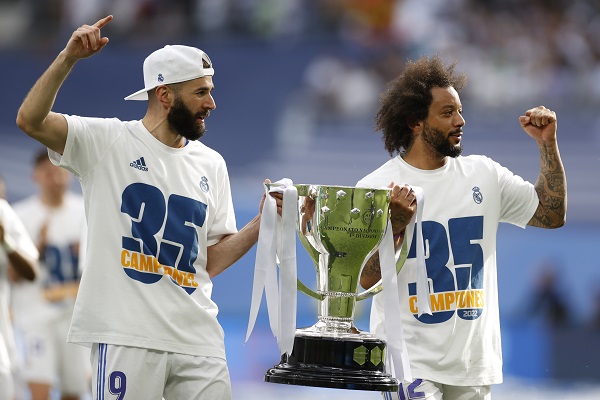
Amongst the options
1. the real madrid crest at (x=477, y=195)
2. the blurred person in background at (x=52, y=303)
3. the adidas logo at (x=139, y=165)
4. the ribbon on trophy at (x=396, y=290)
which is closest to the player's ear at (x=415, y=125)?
the real madrid crest at (x=477, y=195)

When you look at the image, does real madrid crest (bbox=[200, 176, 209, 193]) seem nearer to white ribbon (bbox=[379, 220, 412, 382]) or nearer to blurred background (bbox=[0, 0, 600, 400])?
white ribbon (bbox=[379, 220, 412, 382])

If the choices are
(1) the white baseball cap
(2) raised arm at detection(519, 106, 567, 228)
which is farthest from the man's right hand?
(2) raised arm at detection(519, 106, 567, 228)

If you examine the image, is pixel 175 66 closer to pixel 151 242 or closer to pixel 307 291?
pixel 151 242

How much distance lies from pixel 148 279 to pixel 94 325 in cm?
29

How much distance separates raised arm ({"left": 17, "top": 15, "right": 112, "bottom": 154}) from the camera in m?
4.77

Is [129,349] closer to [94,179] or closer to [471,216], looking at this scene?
[94,179]

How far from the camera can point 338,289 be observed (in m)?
4.75

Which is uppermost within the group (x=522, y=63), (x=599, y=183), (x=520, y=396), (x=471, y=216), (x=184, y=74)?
(x=522, y=63)

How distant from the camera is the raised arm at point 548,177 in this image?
17.9ft

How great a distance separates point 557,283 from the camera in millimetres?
12820

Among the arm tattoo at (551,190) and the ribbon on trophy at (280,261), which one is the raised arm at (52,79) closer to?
the ribbon on trophy at (280,261)

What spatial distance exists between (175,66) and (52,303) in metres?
4.34

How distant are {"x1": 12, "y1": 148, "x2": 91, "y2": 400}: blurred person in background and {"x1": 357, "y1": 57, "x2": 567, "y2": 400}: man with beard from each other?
4.16m

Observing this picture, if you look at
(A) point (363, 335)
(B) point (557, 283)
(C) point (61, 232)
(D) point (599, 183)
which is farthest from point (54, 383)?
(D) point (599, 183)
